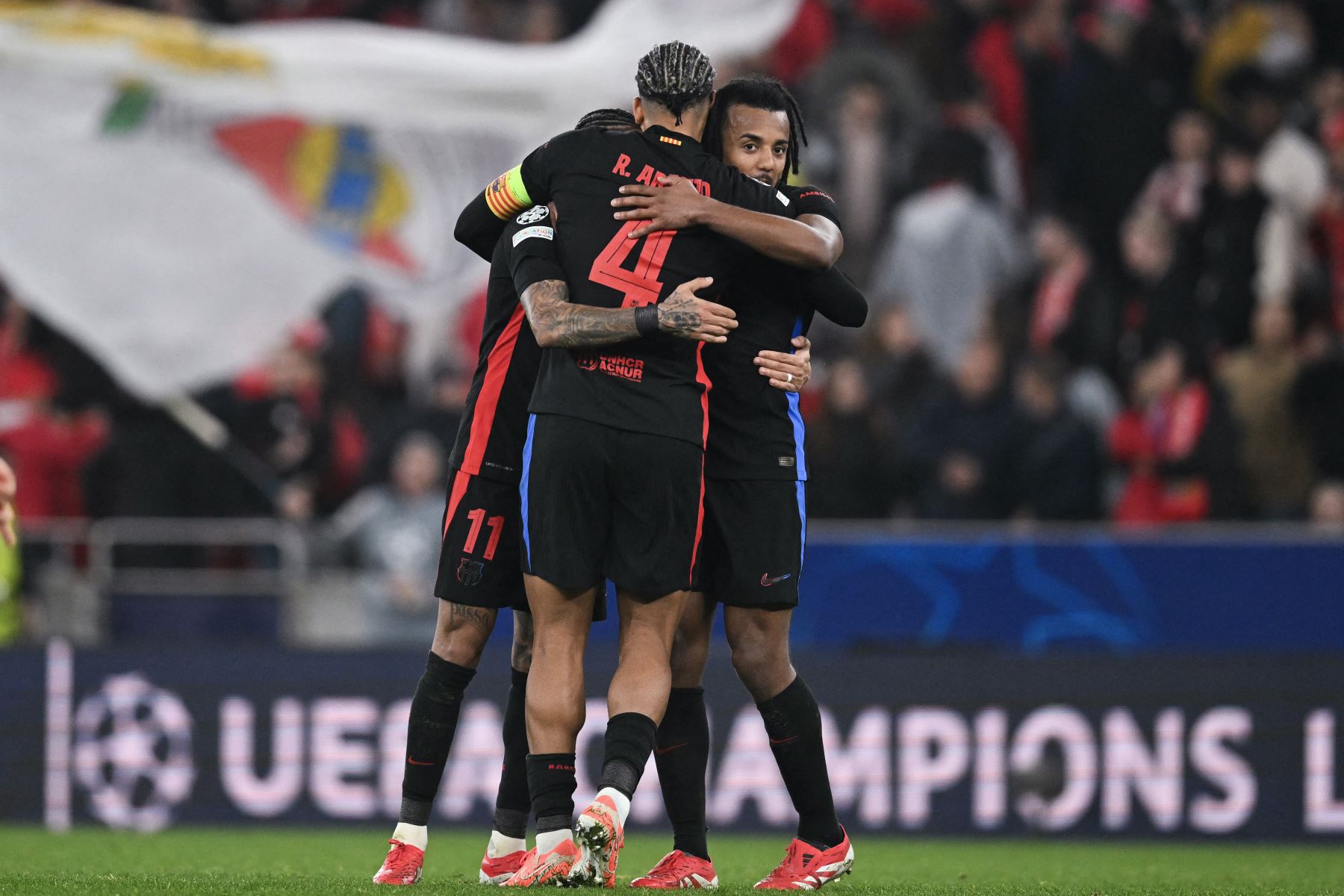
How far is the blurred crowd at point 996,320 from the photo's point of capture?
10.8 metres

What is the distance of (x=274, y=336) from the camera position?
40.4 ft

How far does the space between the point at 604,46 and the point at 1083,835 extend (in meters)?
6.81

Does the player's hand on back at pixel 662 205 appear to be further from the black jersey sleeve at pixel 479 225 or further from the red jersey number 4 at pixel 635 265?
the black jersey sleeve at pixel 479 225

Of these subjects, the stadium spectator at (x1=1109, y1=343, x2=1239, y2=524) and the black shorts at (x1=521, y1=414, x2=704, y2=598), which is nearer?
the black shorts at (x1=521, y1=414, x2=704, y2=598)

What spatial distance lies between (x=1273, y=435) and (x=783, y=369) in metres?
6.50

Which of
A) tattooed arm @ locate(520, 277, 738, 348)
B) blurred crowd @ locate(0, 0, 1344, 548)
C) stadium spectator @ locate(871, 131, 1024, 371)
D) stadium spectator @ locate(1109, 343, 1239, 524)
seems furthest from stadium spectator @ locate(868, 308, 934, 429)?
tattooed arm @ locate(520, 277, 738, 348)

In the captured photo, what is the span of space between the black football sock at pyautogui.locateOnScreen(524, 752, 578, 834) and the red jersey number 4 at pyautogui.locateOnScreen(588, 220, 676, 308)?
1.22m

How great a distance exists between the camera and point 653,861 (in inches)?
266

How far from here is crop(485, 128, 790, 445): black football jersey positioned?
4863 mm

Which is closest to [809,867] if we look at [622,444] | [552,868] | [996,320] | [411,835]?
[552,868]

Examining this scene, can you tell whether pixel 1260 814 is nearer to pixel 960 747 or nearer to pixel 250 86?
pixel 960 747

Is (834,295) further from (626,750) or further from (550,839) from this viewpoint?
→ (550,839)

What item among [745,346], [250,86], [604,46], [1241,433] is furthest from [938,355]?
[745,346]

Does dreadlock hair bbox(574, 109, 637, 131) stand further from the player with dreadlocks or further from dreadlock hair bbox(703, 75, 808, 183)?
dreadlock hair bbox(703, 75, 808, 183)
